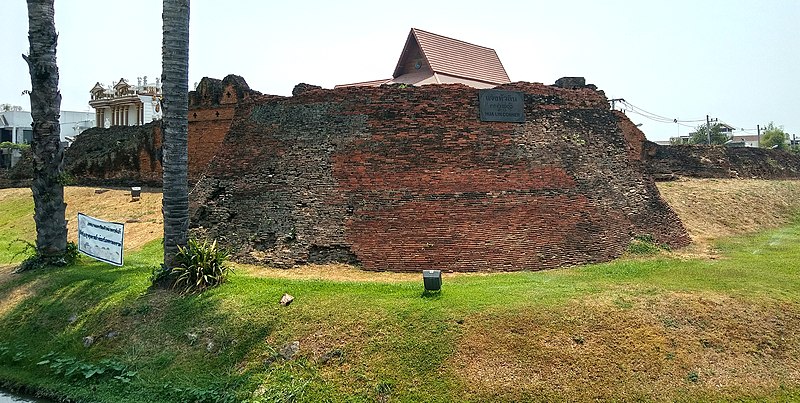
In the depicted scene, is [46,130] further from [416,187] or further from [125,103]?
[125,103]

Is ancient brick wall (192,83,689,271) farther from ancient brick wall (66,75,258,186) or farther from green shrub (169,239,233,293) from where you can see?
ancient brick wall (66,75,258,186)

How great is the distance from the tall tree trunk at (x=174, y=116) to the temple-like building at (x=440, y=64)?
5.93 metres

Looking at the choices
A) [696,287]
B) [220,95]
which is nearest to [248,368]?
[696,287]

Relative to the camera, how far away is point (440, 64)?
1493 centimetres

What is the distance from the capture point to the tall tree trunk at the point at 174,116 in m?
9.05

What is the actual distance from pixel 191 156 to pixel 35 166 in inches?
223

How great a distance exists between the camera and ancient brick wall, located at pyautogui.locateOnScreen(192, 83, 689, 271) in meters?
9.80

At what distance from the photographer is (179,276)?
8.94m

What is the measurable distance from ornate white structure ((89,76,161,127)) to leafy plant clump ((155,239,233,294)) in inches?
886

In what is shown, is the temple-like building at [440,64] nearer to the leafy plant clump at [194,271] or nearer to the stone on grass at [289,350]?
the leafy plant clump at [194,271]

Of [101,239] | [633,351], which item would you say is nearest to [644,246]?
[633,351]

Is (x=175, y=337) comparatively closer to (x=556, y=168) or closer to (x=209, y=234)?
(x=209, y=234)

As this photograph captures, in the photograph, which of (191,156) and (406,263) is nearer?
(406,263)

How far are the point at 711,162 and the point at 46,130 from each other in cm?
1876
